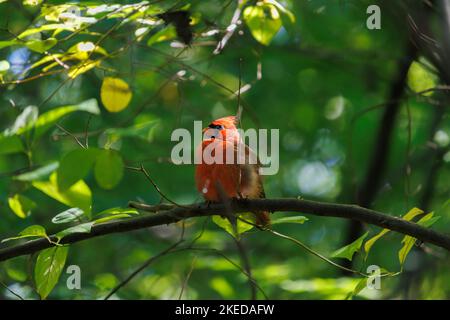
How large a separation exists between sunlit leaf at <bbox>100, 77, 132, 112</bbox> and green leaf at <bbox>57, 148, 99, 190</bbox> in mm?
1154

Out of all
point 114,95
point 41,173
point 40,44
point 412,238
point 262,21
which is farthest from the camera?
point 262,21

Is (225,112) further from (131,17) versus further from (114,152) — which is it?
(114,152)

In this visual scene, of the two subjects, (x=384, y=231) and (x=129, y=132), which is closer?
(x=129, y=132)

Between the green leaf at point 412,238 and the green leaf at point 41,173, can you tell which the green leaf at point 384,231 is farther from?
the green leaf at point 41,173

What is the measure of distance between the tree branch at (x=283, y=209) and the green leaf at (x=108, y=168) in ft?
1.70

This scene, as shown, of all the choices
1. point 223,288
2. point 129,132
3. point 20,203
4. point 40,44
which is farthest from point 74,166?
point 223,288

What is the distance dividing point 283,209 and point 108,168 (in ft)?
2.48

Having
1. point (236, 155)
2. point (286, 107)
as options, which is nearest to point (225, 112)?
point (286, 107)

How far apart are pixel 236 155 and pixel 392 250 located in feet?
9.49

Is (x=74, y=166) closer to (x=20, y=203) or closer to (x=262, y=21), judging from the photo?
(x=20, y=203)

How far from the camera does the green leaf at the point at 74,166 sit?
187 cm

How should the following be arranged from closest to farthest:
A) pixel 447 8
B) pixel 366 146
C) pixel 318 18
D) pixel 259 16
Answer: pixel 447 8 < pixel 259 16 < pixel 318 18 < pixel 366 146

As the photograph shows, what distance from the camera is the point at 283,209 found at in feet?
8.11

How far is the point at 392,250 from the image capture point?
5.87 meters
